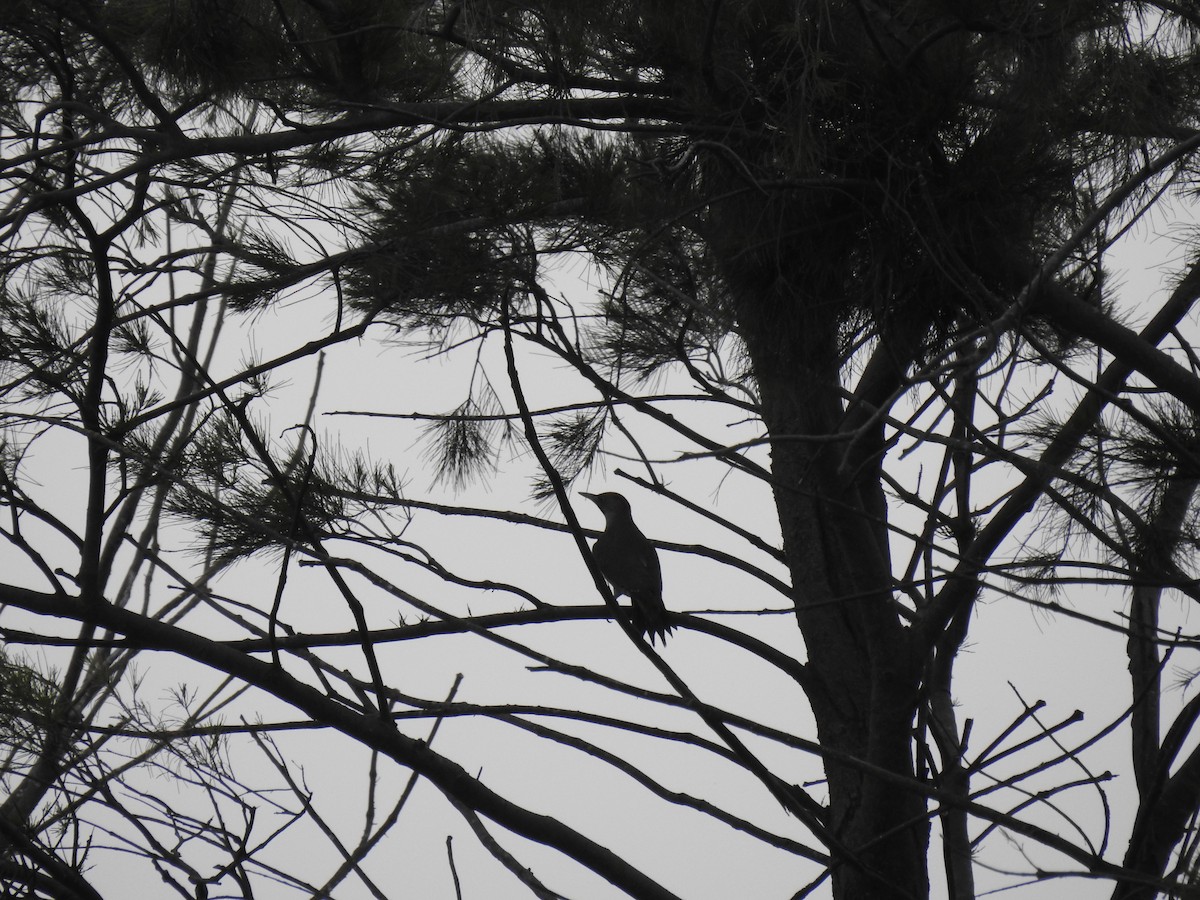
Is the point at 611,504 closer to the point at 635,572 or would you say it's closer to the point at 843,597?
the point at 635,572

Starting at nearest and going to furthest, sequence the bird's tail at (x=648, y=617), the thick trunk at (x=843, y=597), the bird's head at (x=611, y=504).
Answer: the thick trunk at (x=843, y=597) < the bird's tail at (x=648, y=617) < the bird's head at (x=611, y=504)

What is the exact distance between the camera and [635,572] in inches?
121

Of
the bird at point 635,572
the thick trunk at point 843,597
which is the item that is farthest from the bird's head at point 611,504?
Result: the thick trunk at point 843,597

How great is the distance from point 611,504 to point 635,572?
0.58 metres

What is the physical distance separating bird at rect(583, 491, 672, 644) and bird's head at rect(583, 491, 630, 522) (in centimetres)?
A: 24

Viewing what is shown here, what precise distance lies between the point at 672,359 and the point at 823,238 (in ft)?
2.54

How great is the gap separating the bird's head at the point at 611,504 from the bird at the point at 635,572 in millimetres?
237

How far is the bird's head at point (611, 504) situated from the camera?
3.55 metres

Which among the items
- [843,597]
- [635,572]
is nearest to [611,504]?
[635,572]

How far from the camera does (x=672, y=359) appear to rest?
8.48 feet

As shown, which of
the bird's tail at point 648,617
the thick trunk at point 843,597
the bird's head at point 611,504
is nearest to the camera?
the thick trunk at point 843,597

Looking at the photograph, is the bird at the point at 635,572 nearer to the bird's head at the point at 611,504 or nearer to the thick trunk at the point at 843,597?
the bird's head at the point at 611,504

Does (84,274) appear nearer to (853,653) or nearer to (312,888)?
(312,888)

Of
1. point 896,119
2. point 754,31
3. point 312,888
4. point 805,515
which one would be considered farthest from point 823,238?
point 312,888
